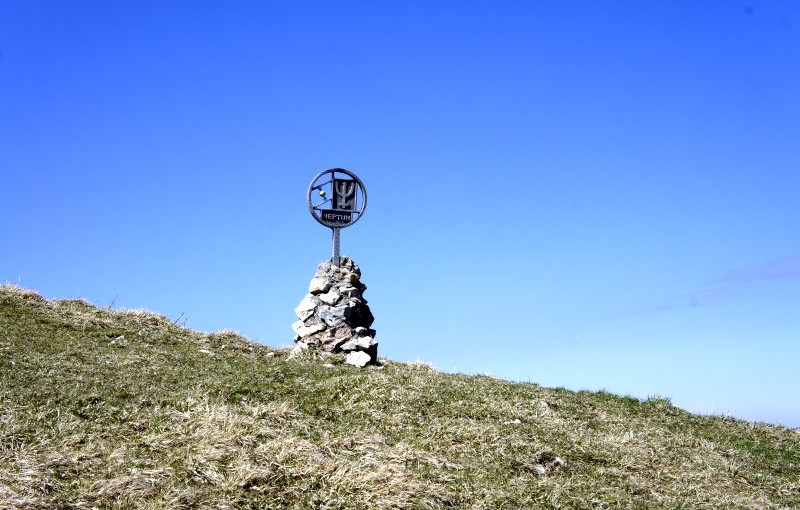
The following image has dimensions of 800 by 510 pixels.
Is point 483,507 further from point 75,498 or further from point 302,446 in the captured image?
point 75,498

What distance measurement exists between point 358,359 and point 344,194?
5867 millimetres

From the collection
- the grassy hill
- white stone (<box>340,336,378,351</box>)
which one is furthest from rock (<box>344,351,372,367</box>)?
the grassy hill

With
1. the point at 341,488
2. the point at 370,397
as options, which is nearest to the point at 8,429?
the point at 341,488

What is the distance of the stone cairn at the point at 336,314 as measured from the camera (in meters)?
22.1

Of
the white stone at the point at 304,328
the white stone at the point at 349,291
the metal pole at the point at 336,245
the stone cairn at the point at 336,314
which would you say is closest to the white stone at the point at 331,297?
the stone cairn at the point at 336,314

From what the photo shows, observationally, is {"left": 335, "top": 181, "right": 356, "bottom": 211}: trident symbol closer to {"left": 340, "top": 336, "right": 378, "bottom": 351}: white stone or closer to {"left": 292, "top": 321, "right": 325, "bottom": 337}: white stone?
{"left": 292, "top": 321, "right": 325, "bottom": 337}: white stone

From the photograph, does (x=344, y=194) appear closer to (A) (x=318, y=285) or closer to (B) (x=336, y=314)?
(A) (x=318, y=285)

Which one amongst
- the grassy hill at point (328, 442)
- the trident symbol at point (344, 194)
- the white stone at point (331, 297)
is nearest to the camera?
the grassy hill at point (328, 442)

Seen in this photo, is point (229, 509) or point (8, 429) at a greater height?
point (8, 429)

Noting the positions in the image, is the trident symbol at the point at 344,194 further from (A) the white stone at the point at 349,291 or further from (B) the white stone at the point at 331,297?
(B) the white stone at the point at 331,297

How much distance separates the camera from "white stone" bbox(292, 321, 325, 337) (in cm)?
2258

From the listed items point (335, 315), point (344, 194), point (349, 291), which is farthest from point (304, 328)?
point (344, 194)

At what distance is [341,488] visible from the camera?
35.0 ft

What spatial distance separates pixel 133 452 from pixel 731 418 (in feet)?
50.3
